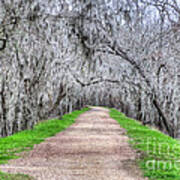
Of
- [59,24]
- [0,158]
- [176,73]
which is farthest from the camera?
[59,24]

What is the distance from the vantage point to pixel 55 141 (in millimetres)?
19453

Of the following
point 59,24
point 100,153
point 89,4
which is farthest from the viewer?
point 59,24

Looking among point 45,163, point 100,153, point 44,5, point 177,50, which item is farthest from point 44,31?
point 45,163

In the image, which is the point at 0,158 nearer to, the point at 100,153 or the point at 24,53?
the point at 100,153

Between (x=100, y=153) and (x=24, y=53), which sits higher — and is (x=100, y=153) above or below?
below

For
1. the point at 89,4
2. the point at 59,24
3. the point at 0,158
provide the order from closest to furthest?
the point at 0,158, the point at 89,4, the point at 59,24

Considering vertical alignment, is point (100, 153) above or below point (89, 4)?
below

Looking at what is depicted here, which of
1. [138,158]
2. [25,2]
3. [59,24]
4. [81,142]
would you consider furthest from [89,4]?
[59,24]

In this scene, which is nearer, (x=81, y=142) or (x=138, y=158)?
(x=138, y=158)

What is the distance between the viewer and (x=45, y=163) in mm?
12852

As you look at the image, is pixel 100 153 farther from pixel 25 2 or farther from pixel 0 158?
pixel 25 2

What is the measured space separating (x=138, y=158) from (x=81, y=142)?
5.41m

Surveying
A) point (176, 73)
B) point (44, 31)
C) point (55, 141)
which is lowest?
point (55, 141)

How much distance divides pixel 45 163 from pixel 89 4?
7.91 m
